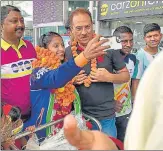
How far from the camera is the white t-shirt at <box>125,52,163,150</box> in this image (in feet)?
1.61

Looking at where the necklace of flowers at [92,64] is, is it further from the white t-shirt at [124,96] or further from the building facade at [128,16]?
the building facade at [128,16]

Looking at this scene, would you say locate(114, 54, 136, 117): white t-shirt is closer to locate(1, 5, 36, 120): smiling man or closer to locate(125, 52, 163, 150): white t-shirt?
locate(1, 5, 36, 120): smiling man

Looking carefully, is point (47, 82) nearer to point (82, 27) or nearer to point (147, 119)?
point (82, 27)

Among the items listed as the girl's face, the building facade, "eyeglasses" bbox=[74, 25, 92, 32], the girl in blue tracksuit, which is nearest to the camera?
the girl in blue tracksuit

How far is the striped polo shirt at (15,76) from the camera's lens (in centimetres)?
146

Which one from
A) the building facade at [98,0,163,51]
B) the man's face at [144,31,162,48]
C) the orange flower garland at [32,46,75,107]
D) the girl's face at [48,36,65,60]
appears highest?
the building facade at [98,0,163,51]

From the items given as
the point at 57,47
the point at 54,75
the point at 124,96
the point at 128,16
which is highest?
the point at 128,16

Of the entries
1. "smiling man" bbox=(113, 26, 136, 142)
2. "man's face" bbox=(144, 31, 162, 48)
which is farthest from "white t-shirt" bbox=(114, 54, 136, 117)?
"man's face" bbox=(144, 31, 162, 48)

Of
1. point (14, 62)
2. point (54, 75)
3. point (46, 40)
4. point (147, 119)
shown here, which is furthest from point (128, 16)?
point (147, 119)

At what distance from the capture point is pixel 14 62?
1475mm

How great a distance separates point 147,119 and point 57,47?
1.25 m

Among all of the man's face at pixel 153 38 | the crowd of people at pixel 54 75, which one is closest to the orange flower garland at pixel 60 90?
the crowd of people at pixel 54 75

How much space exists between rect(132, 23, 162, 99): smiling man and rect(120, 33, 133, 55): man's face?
0.31 feet

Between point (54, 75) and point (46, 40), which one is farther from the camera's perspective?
point (46, 40)
